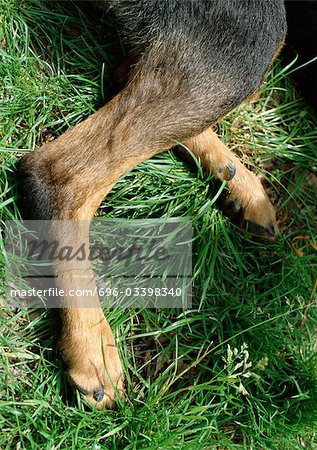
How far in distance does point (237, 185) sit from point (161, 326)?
0.91m

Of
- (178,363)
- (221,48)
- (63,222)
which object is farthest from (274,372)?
(221,48)

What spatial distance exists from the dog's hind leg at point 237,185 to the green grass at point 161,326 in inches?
3.6

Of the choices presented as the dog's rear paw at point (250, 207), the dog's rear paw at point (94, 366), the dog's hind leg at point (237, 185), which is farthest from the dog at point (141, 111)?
the dog's rear paw at point (250, 207)

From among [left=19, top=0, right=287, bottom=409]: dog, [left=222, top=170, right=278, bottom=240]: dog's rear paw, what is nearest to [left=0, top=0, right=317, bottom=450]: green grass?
[left=222, top=170, right=278, bottom=240]: dog's rear paw

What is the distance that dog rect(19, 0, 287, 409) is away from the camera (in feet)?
9.68

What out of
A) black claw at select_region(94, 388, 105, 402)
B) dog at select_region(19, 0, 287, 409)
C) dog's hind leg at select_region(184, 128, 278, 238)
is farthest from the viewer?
dog's hind leg at select_region(184, 128, 278, 238)

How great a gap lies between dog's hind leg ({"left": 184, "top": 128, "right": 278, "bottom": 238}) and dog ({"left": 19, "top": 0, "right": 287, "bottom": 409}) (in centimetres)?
37

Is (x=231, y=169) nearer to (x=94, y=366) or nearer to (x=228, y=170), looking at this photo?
(x=228, y=170)

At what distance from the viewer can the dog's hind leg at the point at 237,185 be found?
139 inches

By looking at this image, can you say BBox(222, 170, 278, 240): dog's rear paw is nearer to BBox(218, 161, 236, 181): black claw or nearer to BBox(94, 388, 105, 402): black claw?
BBox(218, 161, 236, 181): black claw

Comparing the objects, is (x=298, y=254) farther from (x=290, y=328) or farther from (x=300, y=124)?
(x=300, y=124)

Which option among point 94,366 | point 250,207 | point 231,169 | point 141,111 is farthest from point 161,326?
point 141,111

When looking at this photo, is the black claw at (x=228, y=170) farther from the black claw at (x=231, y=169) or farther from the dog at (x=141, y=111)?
the dog at (x=141, y=111)

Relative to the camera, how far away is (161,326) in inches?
134
